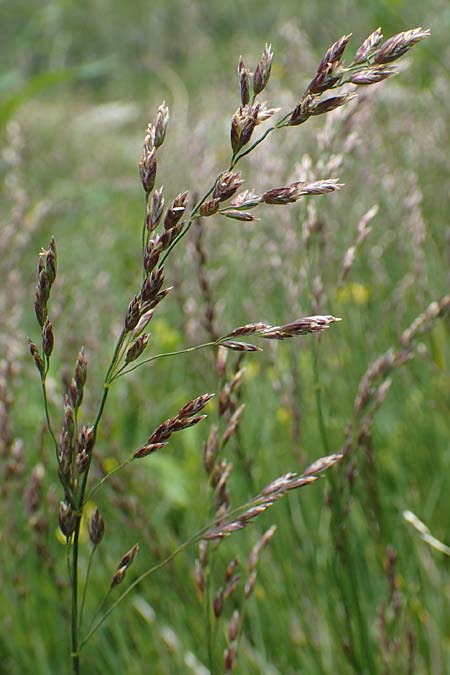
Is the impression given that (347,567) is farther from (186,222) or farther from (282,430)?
(282,430)

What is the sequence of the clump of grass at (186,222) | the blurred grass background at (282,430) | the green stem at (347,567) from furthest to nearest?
the blurred grass background at (282,430)
the green stem at (347,567)
the clump of grass at (186,222)

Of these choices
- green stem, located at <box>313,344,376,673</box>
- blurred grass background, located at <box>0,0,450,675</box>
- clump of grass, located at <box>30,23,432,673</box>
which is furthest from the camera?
blurred grass background, located at <box>0,0,450,675</box>

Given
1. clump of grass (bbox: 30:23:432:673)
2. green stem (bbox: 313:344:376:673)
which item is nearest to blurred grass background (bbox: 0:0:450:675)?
green stem (bbox: 313:344:376:673)

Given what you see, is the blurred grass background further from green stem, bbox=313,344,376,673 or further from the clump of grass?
the clump of grass

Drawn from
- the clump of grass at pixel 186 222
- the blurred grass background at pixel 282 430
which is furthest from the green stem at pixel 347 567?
the clump of grass at pixel 186 222

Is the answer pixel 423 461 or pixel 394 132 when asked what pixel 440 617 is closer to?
pixel 423 461

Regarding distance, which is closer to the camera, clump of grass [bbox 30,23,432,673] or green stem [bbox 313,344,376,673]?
clump of grass [bbox 30,23,432,673]

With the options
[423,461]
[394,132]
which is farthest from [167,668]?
[394,132]

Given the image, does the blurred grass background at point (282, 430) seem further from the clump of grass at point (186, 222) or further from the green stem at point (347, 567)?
the clump of grass at point (186, 222)

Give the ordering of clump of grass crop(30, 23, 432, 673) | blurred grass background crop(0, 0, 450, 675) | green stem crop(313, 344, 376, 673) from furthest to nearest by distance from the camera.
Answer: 1. blurred grass background crop(0, 0, 450, 675)
2. green stem crop(313, 344, 376, 673)
3. clump of grass crop(30, 23, 432, 673)

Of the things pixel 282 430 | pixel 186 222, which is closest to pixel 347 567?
pixel 186 222

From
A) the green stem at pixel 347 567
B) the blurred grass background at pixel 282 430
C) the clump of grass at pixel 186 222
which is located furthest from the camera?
the blurred grass background at pixel 282 430
